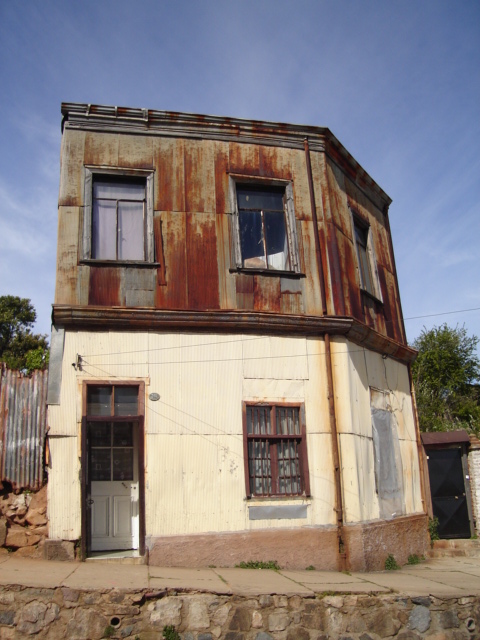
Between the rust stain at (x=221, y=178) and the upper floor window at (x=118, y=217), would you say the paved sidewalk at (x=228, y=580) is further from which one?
the rust stain at (x=221, y=178)

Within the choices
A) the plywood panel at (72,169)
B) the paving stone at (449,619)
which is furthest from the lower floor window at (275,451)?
the plywood panel at (72,169)

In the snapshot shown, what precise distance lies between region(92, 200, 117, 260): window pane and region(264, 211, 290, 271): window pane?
2772mm

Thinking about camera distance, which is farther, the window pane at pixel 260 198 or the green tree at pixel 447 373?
the green tree at pixel 447 373

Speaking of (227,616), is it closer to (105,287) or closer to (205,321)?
(205,321)

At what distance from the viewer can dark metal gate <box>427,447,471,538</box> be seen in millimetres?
12359

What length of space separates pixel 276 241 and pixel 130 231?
2.67m

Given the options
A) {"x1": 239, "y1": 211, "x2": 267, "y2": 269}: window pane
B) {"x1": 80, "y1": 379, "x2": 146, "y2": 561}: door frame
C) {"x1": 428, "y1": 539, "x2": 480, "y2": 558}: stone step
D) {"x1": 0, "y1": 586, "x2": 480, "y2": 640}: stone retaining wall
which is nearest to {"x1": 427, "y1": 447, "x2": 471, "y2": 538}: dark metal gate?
{"x1": 428, "y1": 539, "x2": 480, "y2": 558}: stone step

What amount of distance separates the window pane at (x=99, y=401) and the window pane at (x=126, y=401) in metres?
0.12

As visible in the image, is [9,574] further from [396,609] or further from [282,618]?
[396,609]

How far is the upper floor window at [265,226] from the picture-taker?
10875 mm

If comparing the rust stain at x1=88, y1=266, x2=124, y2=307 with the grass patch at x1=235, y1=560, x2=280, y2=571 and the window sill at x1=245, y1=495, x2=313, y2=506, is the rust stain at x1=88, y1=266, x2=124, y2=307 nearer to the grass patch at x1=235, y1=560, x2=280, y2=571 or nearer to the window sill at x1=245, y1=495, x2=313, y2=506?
the window sill at x1=245, y1=495, x2=313, y2=506

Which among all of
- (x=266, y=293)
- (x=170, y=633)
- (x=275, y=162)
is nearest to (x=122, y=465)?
(x=266, y=293)

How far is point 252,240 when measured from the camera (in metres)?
11.0

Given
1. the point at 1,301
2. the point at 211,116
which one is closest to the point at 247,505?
the point at 211,116
